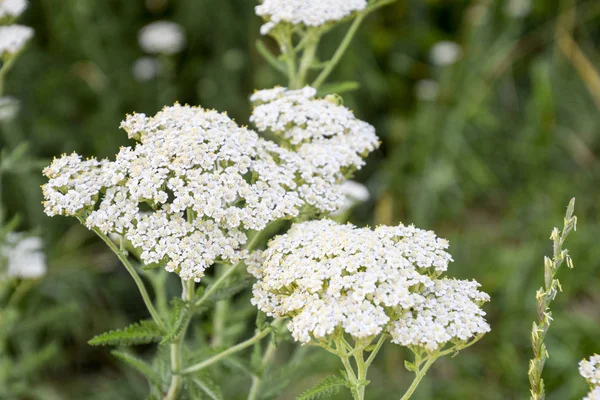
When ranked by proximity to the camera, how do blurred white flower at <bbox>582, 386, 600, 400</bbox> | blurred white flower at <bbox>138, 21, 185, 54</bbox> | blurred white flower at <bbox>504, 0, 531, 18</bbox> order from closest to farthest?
1. blurred white flower at <bbox>582, 386, 600, 400</bbox>
2. blurred white flower at <bbox>138, 21, 185, 54</bbox>
3. blurred white flower at <bbox>504, 0, 531, 18</bbox>

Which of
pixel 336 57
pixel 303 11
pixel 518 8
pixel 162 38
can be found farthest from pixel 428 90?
pixel 303 11

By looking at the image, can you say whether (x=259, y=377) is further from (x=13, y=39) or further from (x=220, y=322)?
(x=13, y=39)

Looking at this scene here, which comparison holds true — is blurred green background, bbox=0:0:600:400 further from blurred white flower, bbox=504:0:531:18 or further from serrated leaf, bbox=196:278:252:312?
serrated leaf, bbox=196:278:252:312

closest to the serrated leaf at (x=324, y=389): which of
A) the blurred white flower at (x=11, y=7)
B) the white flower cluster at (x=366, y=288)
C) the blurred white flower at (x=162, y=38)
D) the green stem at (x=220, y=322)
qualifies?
the white flower cluster at (x=366, y=288)

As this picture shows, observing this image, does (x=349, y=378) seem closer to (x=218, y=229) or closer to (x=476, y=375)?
(x=218, y=229)

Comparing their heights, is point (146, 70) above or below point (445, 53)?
below

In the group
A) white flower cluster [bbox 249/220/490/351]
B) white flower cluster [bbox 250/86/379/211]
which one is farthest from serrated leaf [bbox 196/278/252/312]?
white flower cluster [bbox 250/86/379/211]
